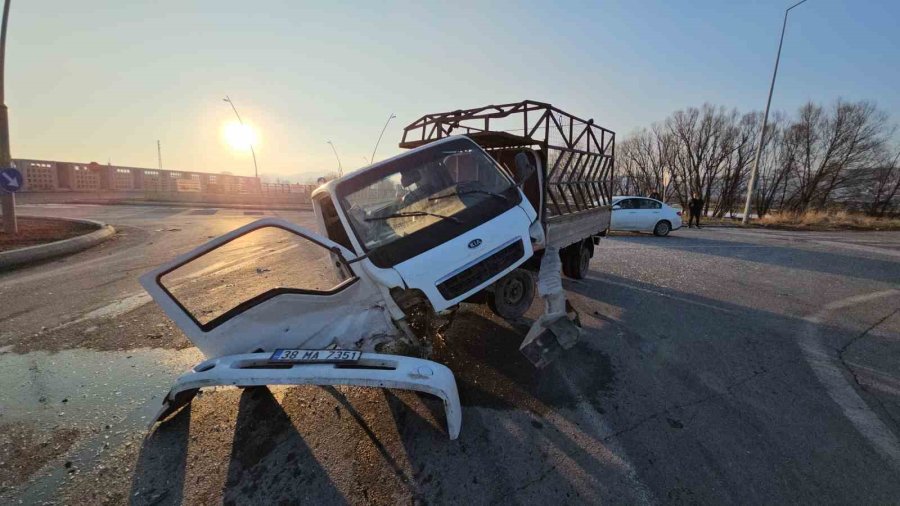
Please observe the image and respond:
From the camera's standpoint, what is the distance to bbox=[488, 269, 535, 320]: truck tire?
4117 mm

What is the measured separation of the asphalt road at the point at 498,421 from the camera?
217 centimetres

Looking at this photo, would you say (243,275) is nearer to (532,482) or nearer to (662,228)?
(532,482)

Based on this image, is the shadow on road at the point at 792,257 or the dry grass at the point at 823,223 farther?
the dry grass at the point at 823,223

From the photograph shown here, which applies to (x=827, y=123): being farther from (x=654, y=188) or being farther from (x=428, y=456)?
(x=428, y=456)

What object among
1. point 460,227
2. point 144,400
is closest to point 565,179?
point 460,227

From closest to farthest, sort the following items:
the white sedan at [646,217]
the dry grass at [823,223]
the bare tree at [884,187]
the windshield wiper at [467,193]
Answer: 1. the windshield wiper at [467,193]
2. the white sedan at [646,217]
3. the dry grass at [823,223]
4. the bare tree at [884,187]

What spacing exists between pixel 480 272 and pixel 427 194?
914 mm

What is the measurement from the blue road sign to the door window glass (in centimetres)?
591

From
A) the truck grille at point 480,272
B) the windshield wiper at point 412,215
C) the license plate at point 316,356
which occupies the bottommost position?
the license plate at point 316,356

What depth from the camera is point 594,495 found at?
6.89 ft

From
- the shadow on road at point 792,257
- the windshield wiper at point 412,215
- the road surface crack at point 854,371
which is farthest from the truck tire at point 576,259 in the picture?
the shadow on road at point 792,257

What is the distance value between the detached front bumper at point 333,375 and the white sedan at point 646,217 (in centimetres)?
1389

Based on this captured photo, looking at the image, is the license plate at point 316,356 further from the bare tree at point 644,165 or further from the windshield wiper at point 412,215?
the bare tree at point 644,165

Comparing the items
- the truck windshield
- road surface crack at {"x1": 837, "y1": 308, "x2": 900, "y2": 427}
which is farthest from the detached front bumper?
road surface crack at {"x1": 837, "y1": 308, "x2": 900, "y2": 427}
